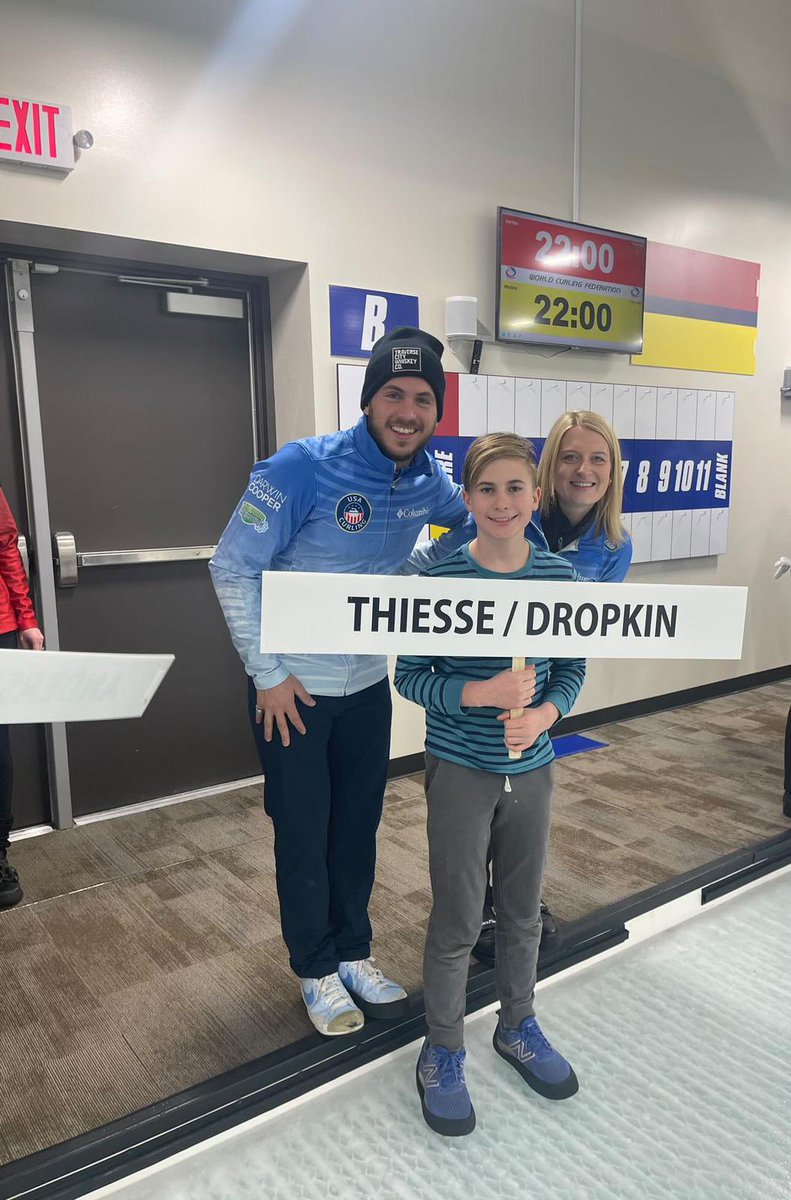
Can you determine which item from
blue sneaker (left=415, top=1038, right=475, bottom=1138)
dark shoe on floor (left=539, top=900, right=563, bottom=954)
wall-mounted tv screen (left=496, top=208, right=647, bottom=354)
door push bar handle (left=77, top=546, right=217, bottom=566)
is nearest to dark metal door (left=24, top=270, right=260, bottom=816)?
door push bar handle (left=77, top=546, right=217, bottom=566)

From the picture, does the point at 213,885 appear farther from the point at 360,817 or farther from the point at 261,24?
the point at 261,24

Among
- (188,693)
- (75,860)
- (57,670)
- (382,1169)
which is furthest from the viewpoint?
(188,693)

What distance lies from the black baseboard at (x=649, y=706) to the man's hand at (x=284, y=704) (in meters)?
1.82

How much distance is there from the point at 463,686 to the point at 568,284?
8.69 feet

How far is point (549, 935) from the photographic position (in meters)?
2.09

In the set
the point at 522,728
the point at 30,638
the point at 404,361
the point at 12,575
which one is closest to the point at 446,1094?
the point at 522,728

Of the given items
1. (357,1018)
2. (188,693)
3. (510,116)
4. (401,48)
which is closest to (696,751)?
(188,693)

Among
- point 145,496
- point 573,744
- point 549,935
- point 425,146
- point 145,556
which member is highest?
point 425,146

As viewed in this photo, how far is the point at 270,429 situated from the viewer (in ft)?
10.3

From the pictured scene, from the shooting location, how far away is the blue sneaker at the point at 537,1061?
1631 millimetres

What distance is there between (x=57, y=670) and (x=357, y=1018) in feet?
3.97

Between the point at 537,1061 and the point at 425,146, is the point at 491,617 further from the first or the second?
the point at 425,146

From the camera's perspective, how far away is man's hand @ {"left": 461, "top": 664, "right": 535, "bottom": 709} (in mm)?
1386

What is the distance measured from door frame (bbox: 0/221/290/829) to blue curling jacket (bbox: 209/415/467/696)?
1.41m
